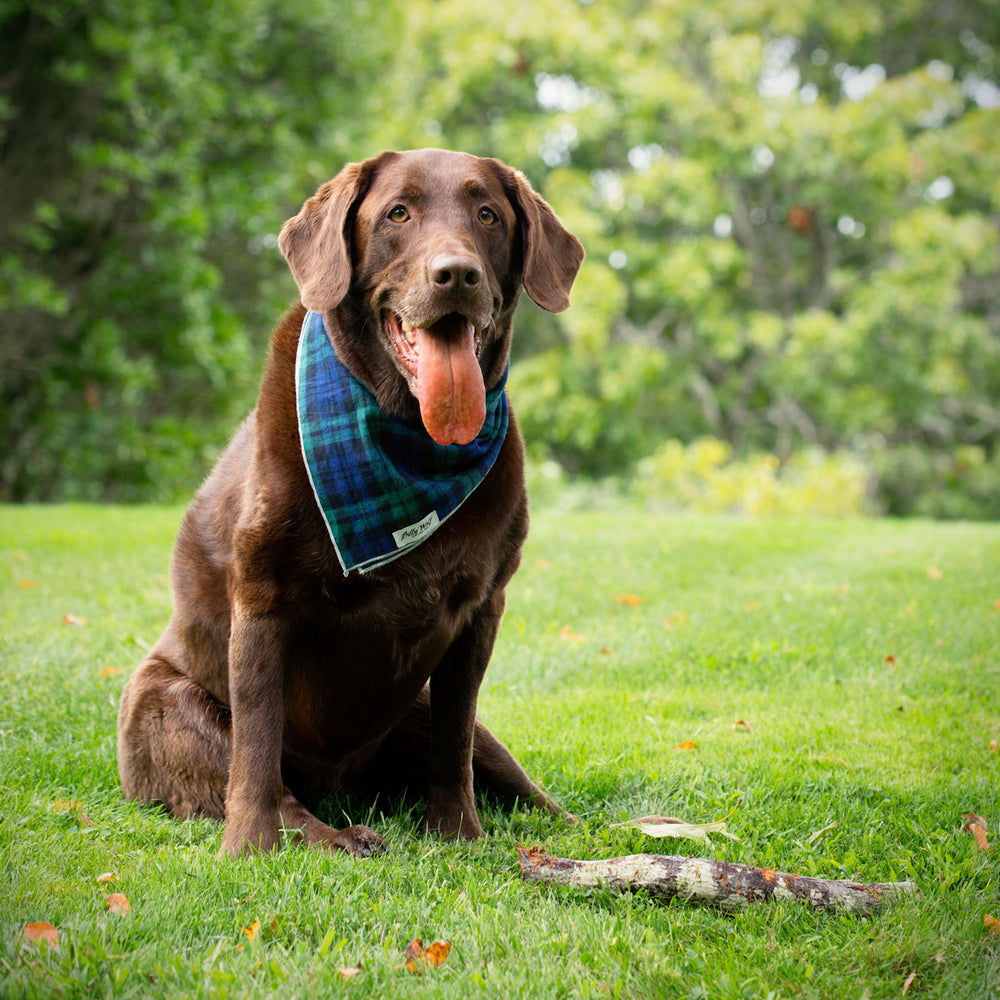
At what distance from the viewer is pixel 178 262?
1202 centimetres

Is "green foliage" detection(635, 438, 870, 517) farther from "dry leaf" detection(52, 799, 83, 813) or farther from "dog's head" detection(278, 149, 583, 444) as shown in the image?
"dry leaf" detection(52, 799, 83, 813)

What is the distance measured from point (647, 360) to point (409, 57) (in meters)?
6.64

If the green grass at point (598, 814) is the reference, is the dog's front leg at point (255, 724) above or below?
above

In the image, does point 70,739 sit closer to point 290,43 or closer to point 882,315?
point 290,43

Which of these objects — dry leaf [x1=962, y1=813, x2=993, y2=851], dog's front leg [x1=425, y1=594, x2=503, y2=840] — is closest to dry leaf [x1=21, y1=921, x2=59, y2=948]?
dog's front leg [x1=425, y1=594, x2=503, y2=840]

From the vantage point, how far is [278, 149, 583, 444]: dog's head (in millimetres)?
2631

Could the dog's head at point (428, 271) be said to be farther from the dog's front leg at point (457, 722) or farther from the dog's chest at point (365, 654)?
the dog's front leg at point (457, 722)

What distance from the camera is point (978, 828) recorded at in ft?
9.85

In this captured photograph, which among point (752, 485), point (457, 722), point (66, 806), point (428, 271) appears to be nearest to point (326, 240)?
point (428, 271)

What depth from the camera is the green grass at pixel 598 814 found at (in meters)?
2.07

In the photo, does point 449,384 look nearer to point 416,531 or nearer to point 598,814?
point 416,531

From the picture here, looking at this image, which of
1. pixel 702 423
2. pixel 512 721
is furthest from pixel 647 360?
pixel 512 721

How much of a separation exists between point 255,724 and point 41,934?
764mm

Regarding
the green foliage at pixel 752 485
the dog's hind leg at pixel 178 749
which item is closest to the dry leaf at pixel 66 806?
the dog's hind leg at pixel 178 749
